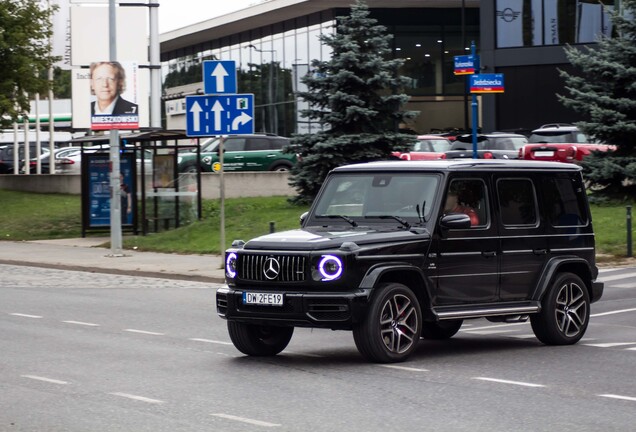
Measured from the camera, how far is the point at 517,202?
13.2 m

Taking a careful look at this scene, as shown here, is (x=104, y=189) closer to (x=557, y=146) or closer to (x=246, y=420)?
(x=557, y=146)

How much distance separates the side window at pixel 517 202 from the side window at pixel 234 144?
3240cm

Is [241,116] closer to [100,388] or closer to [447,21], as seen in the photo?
[100,388]

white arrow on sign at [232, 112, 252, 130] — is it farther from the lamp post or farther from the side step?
the lamp post

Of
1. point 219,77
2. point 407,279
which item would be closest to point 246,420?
point 407,279

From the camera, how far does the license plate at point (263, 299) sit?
11398mm

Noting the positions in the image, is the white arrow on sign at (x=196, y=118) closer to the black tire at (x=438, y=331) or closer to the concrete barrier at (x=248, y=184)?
the black tire at (x=438, y=331)

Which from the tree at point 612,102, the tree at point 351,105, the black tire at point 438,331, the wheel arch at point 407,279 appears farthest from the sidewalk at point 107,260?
the tree at point 612,102

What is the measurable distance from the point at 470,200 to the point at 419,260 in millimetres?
1131

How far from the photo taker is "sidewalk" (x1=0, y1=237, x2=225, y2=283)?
76.0ft

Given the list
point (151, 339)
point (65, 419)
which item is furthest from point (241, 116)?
point (65, 419)

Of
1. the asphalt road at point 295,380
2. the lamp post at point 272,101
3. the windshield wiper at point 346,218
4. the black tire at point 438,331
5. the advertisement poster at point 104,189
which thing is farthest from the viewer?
the lamp post at point 272,101

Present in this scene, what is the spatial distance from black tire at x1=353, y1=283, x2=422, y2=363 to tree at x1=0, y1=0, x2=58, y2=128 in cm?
2835

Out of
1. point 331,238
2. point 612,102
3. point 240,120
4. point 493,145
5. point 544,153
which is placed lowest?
point 331,238
